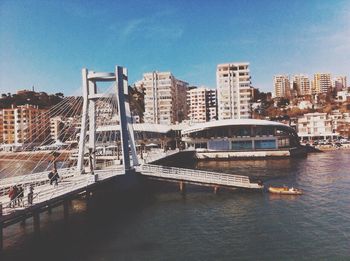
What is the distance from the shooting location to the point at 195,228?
101 feet

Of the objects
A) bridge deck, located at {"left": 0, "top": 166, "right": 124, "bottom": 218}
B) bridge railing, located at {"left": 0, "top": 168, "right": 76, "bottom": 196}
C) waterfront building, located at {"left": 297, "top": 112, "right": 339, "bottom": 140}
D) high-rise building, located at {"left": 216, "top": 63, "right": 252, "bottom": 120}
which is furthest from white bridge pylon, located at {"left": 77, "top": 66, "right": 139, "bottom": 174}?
waterfront building, located at {"left": 297, "top": 112, "right": 339, "bottom": 140}

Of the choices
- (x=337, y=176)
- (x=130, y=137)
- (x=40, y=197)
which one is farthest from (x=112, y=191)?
(x=337, y=176)

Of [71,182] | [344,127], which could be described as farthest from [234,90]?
[71,182]

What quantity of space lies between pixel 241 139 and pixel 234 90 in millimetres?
38622

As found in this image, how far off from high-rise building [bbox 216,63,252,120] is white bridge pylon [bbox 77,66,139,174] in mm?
91608

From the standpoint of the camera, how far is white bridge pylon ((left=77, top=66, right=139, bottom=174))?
1634 inches

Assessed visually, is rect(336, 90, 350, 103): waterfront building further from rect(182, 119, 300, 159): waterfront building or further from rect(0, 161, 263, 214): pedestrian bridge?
rect(0, 161, 263, 214): pedestrian bridge

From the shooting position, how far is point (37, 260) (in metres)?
24.6

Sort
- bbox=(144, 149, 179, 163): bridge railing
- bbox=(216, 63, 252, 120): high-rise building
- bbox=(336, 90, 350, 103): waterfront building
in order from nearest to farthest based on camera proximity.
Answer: bbox=(144, 149, 179, 163): bridge railing
bbox=(216, 63, 252, 120): high-rise building
bbox=(336, 90, 350, 103): waterfront building

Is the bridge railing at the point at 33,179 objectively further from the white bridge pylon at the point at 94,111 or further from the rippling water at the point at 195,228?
the rippling water at the point at 195,228

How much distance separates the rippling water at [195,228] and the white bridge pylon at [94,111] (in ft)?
16.4

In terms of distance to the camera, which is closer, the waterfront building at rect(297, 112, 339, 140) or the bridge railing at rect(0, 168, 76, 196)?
the bridge railing at rect(0, 168, 76, 196)

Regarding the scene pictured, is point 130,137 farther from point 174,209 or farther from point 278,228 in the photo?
point 278,228

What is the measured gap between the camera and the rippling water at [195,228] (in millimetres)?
25156
